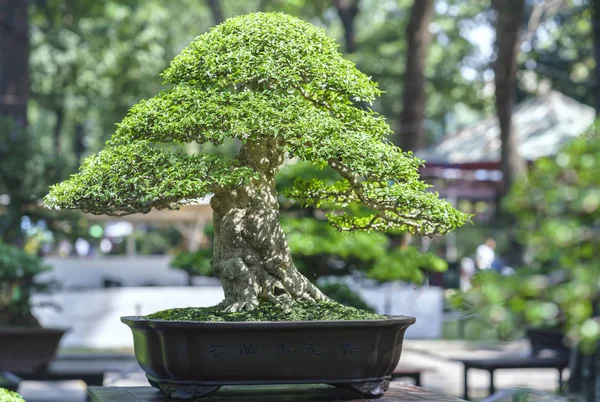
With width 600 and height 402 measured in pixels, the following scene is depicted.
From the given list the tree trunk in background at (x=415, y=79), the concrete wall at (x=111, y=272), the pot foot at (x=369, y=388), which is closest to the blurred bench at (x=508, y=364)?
the pot foot at (x=369, y=388)

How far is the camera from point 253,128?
515cm

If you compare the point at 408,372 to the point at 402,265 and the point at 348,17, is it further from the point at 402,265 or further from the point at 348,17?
the point at 348,17

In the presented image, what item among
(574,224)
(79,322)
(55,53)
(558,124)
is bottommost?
(79,322)

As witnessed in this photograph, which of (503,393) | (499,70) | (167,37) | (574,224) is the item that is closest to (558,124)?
(499,70)

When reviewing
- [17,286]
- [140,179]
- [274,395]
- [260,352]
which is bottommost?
[274,395]

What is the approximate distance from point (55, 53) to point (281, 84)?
23.1 metres

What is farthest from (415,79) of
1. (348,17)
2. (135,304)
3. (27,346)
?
(27,346)

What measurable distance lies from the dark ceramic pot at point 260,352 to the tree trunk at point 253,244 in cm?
70

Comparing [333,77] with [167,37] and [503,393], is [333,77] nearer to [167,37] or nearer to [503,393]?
[503,393]

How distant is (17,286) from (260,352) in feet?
27.3

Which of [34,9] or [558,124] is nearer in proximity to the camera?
[34,9]

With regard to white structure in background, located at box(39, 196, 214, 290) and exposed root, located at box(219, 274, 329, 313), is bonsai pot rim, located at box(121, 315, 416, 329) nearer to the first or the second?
exposed root, located at box(219, 274, 329, 313)

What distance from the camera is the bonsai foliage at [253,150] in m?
5.20

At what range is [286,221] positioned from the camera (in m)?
12.2
